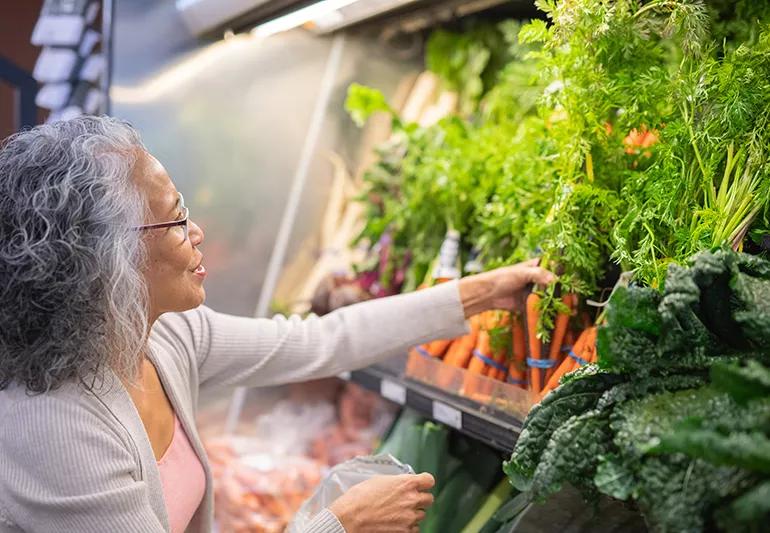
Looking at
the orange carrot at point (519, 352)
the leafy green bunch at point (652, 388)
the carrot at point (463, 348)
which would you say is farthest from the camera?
the carrot at point (463, 348)

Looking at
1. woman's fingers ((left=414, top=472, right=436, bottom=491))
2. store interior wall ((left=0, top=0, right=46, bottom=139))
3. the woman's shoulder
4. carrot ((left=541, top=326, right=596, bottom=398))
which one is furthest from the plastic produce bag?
store interior wall ((left=0, top=0, right=46, bottom=139))

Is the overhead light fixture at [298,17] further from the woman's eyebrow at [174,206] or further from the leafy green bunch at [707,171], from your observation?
the leafy green bunch at [707,171]

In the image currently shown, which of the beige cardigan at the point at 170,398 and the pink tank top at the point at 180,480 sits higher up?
the beige cardigan at the point at 170,398

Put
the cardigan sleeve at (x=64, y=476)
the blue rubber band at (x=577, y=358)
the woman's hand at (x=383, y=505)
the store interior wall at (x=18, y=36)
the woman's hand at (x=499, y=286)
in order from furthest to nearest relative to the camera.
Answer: the store interior wall at (x=18, y=36), the woman's hand at (x=499, y=286), the blue rubber band at (x=577, y=358), the woman's hand at (x=383, y=505), the cardigan sleeve at (x=64, y=476)

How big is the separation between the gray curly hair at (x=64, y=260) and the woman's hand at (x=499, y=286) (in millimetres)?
826

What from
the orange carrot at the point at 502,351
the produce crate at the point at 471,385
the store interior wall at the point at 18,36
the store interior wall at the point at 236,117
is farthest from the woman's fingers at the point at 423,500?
the store interior wall at the point at 18,36

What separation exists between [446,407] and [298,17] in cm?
149

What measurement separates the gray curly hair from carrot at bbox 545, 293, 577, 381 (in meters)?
0.95

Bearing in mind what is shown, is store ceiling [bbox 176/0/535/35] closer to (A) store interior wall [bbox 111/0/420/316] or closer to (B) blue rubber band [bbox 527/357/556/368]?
(A) store interior wall [bbox 111/0/420/316]

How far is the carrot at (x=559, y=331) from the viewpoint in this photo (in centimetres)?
180

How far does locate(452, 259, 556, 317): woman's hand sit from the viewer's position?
1839 mm

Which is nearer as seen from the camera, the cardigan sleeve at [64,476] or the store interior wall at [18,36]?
the cardigan sleeve at [64,476]

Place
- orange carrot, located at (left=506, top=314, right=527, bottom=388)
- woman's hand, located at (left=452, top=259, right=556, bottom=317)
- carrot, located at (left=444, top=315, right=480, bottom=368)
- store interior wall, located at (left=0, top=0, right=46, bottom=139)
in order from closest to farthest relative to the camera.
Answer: woman's hand, located at (left=452, top=259, right=556, bottom=317) → orange carrot, located at (left=506, top=314, right=527, bottom=388) → carrot, located at (left=444, top=315, right=480, bottom=368) → store interior wall, located at (left=0, top=0, right=46, bottom=139)

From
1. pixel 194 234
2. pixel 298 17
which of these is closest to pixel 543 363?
pixel 194 234
